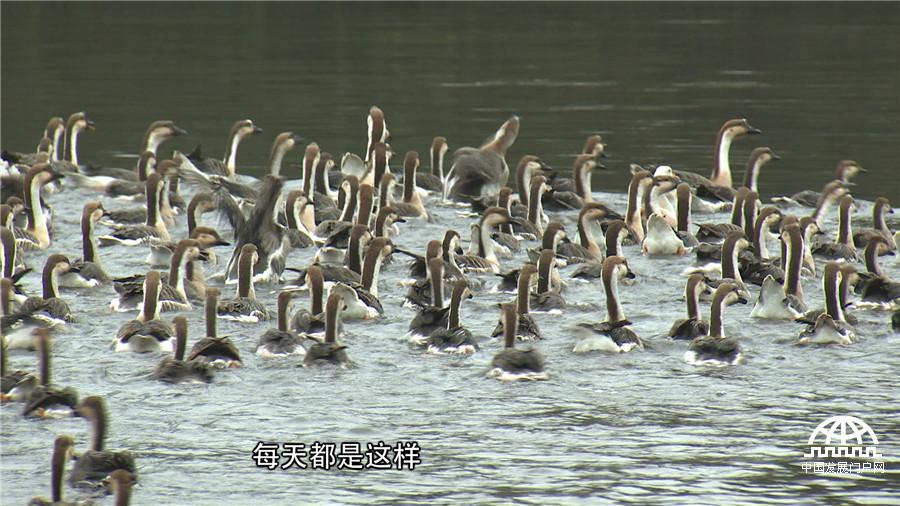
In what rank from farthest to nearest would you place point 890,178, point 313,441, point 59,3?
1. point 59,3
2. point 890,178
3. point 313,441

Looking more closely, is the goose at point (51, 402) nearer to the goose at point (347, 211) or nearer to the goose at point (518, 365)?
the goose at point (518, 365)

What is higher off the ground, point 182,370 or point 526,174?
point 526,174

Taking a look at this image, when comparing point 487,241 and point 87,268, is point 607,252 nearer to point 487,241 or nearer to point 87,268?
point 487,241

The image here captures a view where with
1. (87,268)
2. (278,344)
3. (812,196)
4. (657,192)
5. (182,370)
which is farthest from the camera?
(812,196)

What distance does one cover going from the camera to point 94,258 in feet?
58.3

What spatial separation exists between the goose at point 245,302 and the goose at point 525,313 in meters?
2.31

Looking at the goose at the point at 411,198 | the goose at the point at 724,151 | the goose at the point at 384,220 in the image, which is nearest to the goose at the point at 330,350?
the goose at the point at 384,220

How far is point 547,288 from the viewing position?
16141 mm

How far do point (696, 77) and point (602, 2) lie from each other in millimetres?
21314

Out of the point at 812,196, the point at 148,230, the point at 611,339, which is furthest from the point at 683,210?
the point at 148,230

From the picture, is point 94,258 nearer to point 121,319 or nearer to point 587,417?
point 121,319

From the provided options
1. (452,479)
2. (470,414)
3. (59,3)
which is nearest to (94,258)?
(470,414)

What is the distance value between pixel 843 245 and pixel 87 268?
8405 millimetres

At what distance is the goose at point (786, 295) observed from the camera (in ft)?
50.3
